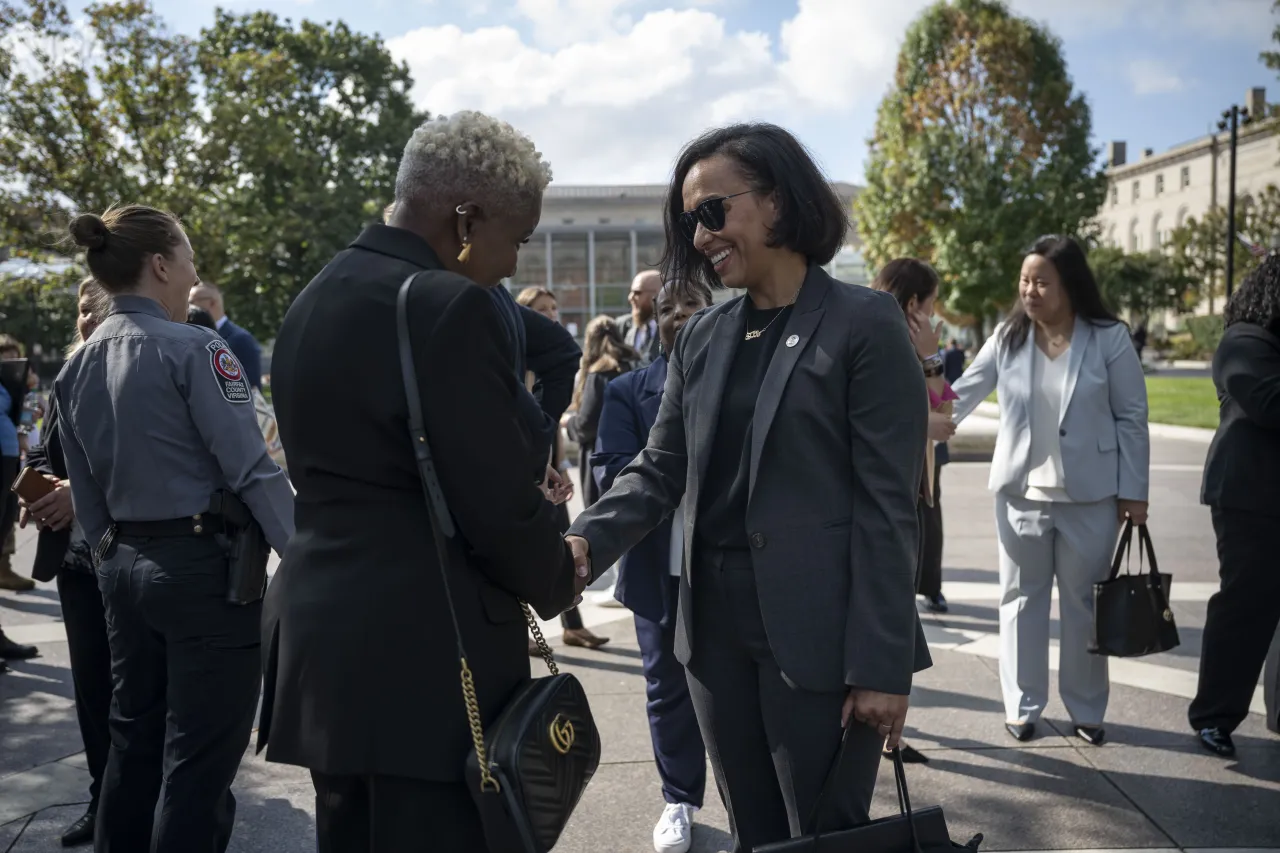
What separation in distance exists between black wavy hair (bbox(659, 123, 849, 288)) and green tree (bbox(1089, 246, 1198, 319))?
192 feet

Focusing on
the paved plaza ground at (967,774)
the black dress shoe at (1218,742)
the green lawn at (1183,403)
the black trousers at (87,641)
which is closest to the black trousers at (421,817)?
the paved plaza ground at (967,774)

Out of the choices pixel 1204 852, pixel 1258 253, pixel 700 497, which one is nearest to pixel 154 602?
pixel 700 497

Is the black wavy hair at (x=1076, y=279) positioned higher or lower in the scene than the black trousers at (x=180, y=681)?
higher

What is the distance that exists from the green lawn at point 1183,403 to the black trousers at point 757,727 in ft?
50.1

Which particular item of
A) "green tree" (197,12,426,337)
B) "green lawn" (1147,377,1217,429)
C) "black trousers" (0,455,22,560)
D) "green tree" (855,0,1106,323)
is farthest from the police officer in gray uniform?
"green tree" (855,0,1106,323)

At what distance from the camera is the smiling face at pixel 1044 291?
5.04 meters

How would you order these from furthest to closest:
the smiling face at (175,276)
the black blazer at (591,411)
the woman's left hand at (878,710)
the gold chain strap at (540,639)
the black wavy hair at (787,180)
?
the black blazer at (591,411)
the smiling face at (175,276)
the black wavy hair at (787,180)
the woman's left hand at (878,710)
the gold chain strap at (540,639)

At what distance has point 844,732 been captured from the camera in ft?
8.03

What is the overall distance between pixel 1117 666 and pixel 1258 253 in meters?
2.29

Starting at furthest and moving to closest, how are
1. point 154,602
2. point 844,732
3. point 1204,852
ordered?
1. point 1204,852
2. point 154,602
3. point 844,732

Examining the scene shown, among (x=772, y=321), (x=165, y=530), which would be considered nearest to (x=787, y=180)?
(x=772, y=321)

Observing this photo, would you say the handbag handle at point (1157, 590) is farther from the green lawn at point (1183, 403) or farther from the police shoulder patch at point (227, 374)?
the green lawn at point (1183, 403)

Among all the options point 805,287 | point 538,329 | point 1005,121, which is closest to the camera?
point 805,287

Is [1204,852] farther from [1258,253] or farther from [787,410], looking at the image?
[1258,253]
